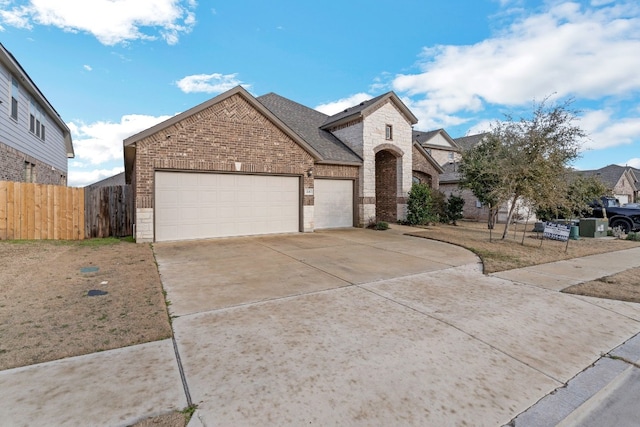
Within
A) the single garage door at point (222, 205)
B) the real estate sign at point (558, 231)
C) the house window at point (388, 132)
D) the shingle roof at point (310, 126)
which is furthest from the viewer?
the house window at point (388, 132)

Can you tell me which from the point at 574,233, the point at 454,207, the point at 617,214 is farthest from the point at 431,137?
the point at 574,233

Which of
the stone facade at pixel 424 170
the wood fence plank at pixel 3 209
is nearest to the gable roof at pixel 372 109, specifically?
the stone facade at pixel 424 170

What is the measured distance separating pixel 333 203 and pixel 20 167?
43.8ft

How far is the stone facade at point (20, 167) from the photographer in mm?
11539

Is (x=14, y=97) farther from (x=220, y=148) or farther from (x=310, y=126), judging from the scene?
(x=310, y=126)

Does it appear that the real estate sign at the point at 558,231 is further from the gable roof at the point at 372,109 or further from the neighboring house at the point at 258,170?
the gable roof at the point at 372,109

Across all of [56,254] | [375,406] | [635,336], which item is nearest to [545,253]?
Answer: [635,336]

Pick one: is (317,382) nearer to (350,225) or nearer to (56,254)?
(56,254)

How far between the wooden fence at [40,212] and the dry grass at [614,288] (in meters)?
14.4

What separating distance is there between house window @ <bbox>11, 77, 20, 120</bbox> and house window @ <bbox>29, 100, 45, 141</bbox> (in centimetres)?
191

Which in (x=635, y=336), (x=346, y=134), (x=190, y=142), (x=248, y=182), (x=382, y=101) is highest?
(x=382, y=101)

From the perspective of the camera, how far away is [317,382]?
2.84 metres

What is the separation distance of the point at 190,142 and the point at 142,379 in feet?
31.6

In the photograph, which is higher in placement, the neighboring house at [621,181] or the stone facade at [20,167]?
the neighboring house at [621,181]
